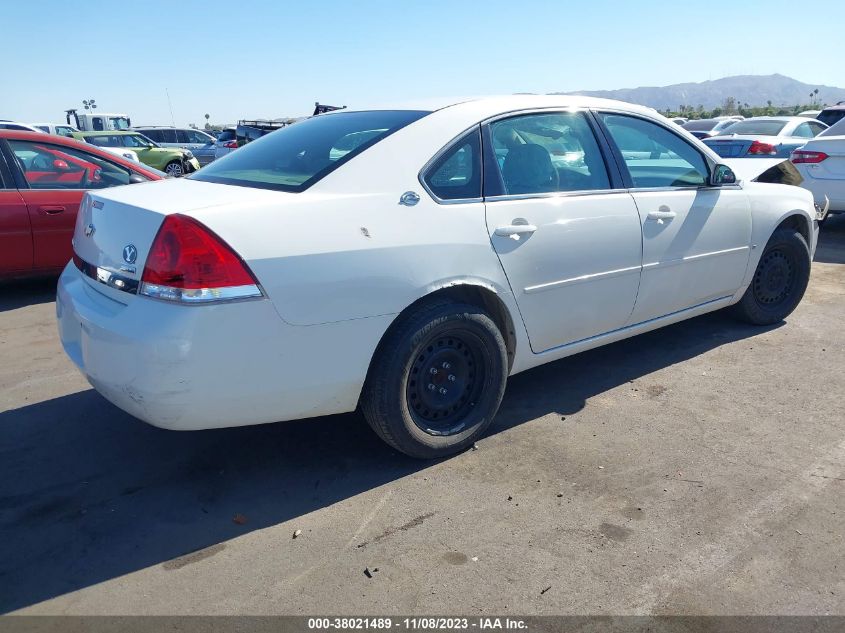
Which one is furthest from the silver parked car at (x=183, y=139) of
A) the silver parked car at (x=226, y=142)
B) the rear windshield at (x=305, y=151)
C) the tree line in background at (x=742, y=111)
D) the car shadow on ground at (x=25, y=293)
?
the tree line in background at (x=742, y=111)

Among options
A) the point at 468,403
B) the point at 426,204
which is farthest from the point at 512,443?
the point at 426,204

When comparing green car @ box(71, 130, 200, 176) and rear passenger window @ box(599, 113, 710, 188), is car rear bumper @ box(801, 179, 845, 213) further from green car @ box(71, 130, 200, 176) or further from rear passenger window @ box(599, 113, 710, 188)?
green car @ box(71, 130, 200, 176)

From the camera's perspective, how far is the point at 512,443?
11.4ft

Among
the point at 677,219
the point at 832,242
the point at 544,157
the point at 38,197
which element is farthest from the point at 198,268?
the point at 832,242

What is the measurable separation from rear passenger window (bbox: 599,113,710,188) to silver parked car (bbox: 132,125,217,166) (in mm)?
26283

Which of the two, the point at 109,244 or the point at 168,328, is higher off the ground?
the point at 109,244

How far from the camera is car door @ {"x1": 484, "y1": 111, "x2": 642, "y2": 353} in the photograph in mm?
3381

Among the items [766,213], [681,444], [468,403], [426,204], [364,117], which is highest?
[364,117]

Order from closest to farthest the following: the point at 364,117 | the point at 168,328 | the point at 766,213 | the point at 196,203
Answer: the point at 168,328
the point at 196,203
the point at 364,117
the point at 766,213

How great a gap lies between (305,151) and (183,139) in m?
29.1

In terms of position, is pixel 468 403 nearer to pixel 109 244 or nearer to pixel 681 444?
pixel 681 444

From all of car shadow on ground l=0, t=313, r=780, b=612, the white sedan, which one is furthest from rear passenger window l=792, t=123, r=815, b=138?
car shadow on ground l=0, t=313, r=780, b=612

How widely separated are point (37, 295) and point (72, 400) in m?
2.89

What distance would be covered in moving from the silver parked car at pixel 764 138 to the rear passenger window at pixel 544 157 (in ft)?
28.5
